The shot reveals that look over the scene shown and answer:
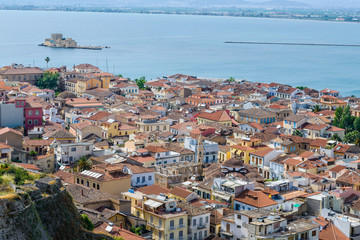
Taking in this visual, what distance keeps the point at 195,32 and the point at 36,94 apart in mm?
117758

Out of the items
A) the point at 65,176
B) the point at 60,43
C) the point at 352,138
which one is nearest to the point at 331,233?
the point at 65,176

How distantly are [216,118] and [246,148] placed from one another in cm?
773

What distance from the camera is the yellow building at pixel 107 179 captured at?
16.2 m

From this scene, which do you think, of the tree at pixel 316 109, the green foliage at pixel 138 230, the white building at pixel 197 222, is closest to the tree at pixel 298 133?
the tree at pixel 316 109

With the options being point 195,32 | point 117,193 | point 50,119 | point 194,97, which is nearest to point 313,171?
point 117,193

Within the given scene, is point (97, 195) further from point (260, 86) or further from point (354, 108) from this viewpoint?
point (260, 86)

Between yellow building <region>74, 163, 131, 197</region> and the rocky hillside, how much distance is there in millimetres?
6642

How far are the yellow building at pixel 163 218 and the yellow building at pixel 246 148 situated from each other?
9.70 m

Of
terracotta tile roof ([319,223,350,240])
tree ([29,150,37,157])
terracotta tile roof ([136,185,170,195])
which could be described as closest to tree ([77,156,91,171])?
tree ([29,150,37,157])

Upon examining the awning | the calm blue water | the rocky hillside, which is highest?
the rocky hillside

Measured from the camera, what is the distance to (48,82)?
148 feet

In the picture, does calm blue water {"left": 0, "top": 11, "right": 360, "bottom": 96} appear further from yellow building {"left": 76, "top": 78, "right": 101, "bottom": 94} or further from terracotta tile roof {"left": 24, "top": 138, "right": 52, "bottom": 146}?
terracotta tile roof {"left": 24, "top": 138, "right": 52, "bottom": 146}

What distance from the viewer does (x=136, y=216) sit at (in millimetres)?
14227

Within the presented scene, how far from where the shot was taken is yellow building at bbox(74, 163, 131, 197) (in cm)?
1617
